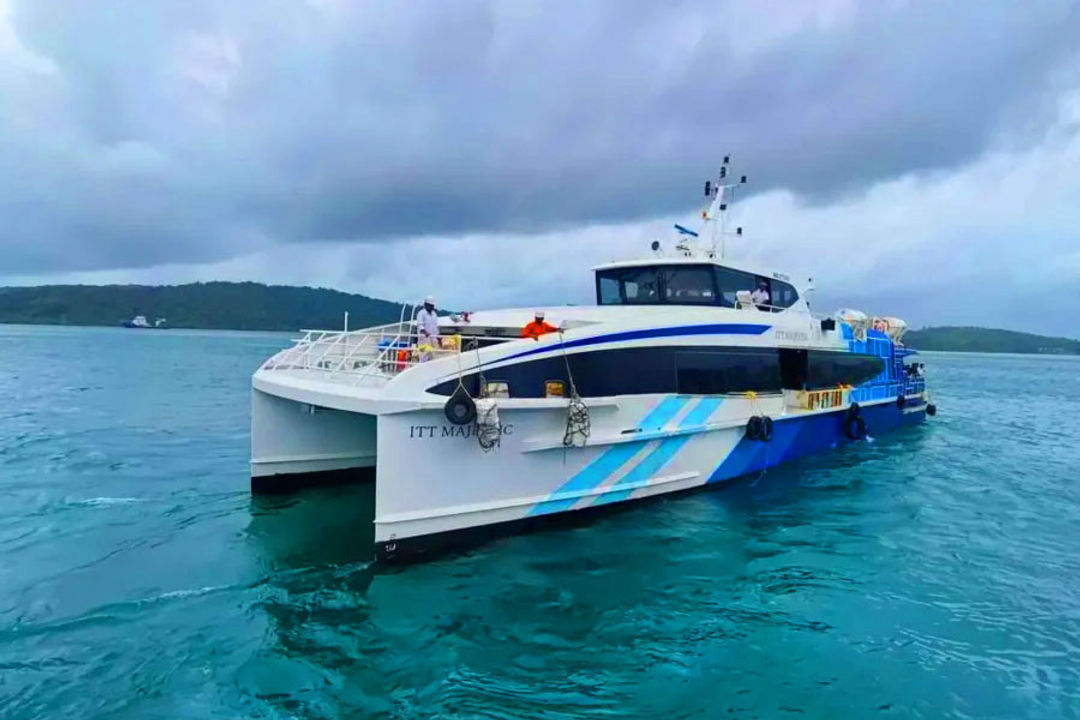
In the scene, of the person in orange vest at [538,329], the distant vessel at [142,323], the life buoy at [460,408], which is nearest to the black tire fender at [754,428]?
the person in orange vest at [538,329]

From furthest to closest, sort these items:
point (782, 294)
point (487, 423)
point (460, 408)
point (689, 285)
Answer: point (782, 294) → point (689, 285) → point (487, 423) → point (460, 408)

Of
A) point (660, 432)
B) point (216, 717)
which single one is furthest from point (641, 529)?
point (216, 717)

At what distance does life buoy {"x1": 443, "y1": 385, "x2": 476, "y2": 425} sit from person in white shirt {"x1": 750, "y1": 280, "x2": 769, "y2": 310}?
692 centimetres

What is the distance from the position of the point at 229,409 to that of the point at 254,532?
15.1m

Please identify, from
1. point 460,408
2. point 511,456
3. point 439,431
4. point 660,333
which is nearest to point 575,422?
point 511,456

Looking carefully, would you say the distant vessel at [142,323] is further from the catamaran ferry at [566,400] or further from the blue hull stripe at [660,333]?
the blue hull stripe at [660,333]

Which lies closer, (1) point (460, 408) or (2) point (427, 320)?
(1) point (460, 408)

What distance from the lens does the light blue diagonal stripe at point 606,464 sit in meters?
8.80

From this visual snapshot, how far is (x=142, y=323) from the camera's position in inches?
5940

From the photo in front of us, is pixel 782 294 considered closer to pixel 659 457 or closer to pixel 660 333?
pixel 660 333

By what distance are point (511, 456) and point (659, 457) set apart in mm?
2632

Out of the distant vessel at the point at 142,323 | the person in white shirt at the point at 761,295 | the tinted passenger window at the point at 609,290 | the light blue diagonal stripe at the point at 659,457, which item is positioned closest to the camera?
the light blue diagonal stripe at the point at 659,457

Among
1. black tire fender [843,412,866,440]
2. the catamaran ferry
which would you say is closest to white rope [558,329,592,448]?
the catamaran ferry

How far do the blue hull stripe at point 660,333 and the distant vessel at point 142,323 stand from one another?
165m
